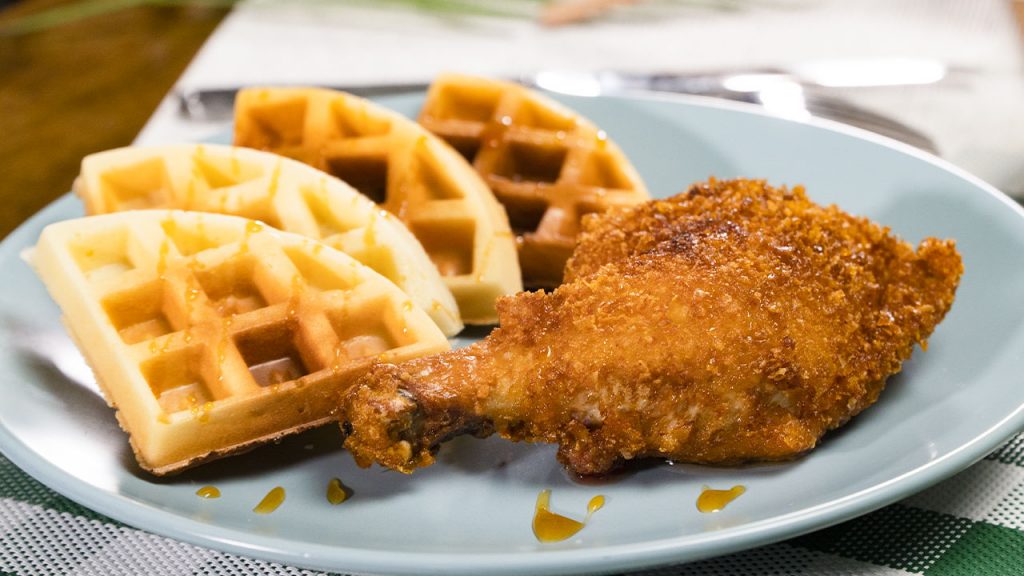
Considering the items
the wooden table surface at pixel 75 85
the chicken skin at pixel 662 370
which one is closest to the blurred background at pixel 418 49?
the wooden table surface at pixel 75 85

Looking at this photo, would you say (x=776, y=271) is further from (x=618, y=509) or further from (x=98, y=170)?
(x=98, y=170)

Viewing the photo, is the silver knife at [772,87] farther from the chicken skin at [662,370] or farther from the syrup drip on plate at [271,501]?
the syrup drip on plate at [271,501]

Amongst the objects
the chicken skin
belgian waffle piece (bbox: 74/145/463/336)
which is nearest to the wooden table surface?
belgian waffle piece (bbox: 74/145/463/336)

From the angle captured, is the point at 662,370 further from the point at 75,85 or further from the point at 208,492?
the point at 75,85

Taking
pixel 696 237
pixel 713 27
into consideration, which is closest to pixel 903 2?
pixel 713 27

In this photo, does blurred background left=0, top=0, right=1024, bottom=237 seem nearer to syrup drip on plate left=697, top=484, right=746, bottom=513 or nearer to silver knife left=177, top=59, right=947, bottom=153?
silver knife left=177, top=59, right=947, bottom=153
